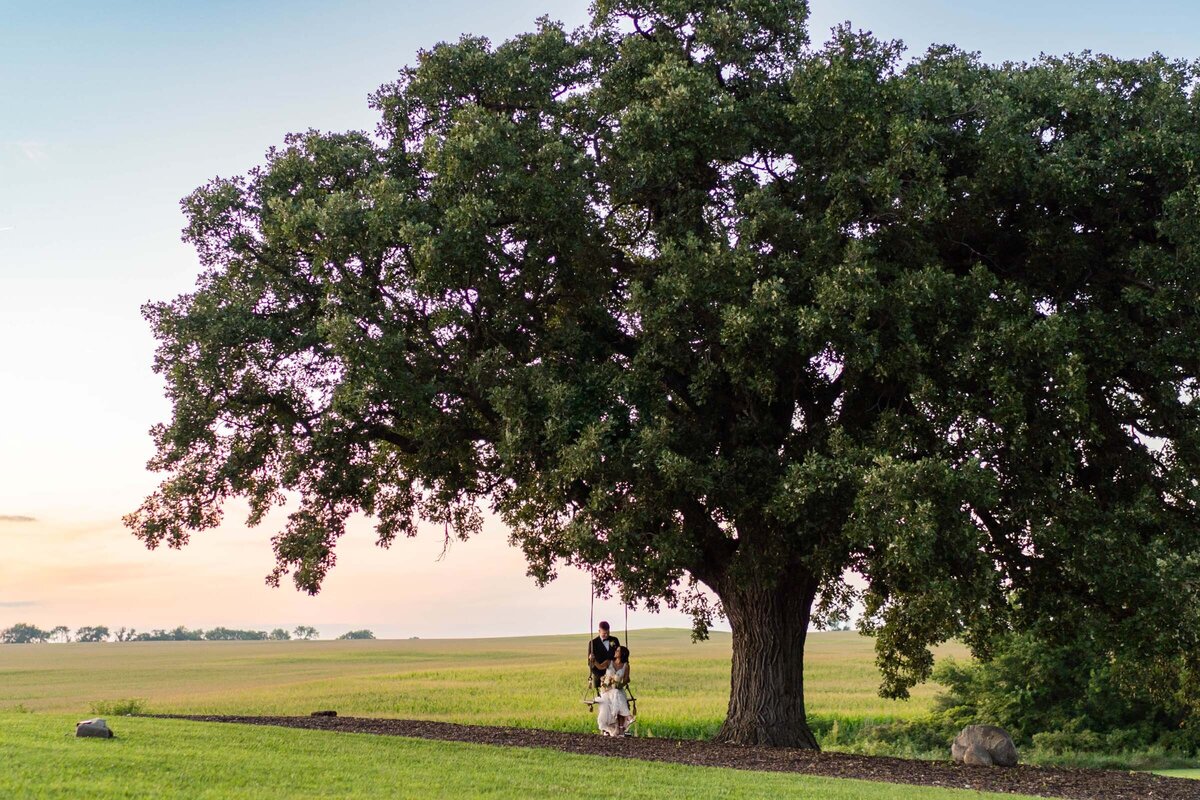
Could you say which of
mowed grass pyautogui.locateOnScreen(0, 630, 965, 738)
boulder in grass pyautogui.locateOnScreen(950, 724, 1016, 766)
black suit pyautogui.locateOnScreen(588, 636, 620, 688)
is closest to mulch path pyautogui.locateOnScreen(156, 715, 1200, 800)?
boulder in grass pyautogui.locateOnScreen(950, 724, 1016, 766)

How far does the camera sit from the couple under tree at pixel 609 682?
72.7ft

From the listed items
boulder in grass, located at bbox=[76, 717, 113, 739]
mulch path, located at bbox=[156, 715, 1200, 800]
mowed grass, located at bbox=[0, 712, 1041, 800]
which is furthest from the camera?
mulch path, located at bbox=[156, 715, 1200, 800]

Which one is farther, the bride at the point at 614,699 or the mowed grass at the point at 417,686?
the mowed grass at the point at 417,686

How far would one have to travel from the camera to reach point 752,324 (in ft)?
59.4

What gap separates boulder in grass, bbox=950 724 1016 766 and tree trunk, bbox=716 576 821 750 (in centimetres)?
311

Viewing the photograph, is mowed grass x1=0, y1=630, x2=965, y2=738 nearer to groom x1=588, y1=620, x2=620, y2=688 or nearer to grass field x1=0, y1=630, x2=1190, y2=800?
grass field x1=0, y1=630, x2=1190, y2=800

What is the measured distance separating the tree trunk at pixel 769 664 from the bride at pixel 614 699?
7.48 ft

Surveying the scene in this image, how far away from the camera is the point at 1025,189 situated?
2036cm

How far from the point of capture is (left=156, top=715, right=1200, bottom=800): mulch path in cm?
1825

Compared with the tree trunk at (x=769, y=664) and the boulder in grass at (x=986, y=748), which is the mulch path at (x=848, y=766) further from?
the tree trunk at (x=769, y=664)

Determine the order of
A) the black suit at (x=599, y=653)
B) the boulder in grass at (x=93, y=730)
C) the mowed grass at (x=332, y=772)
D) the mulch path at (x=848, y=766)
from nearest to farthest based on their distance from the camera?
1. the mowed grass at (x=332, y=772)
2. the boulder in grass at (x=93, y=730)
3. the mulch path at (x=848, y=766)
4. the black suit at (x=599, y=653)

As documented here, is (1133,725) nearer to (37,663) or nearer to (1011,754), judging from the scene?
(1011,754)

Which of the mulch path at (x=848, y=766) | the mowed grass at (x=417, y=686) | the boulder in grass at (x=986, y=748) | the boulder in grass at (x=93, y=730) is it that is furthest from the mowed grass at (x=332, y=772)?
the mowed grass at (x=417, y=686)

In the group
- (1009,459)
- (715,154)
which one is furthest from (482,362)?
(1009,459)
